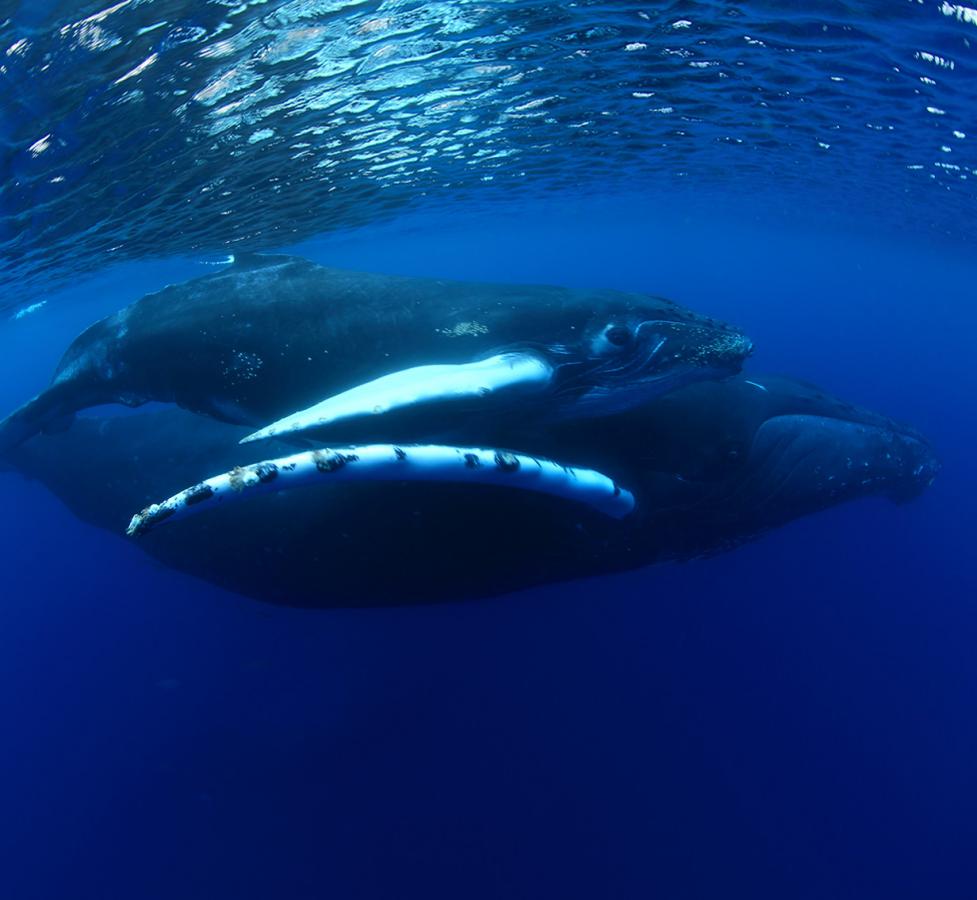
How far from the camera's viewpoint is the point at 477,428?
527cm

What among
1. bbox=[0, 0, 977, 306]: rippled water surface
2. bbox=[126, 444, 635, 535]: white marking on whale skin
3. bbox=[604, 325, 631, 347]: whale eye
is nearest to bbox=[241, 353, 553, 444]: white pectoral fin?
bbox=[126, 444, 635, 535]: white marking on whale skin

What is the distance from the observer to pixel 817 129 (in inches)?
811

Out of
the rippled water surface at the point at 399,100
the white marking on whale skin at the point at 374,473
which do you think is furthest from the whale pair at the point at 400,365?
the rippled water surface at the point at 399,100

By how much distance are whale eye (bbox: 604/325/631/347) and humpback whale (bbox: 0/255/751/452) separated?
0.5 inches

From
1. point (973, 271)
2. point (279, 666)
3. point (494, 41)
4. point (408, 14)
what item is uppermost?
point (408, 14)

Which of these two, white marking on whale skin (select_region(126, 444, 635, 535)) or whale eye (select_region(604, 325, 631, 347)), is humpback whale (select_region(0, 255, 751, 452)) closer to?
whale eye (select_region(604, 325, 631, 347))

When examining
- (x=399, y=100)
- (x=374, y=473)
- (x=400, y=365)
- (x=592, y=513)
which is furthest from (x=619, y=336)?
(x=399, y=100)

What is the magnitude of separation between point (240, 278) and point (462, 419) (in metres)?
4.10

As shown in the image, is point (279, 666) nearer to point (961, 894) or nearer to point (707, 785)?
point (707, 785)

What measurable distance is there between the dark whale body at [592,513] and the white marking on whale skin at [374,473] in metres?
1.17

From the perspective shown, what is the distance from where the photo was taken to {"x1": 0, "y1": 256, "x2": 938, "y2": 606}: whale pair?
4863mm

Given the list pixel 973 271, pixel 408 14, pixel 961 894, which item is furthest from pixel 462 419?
pixel 973 271

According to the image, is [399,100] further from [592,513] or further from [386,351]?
[592,513]

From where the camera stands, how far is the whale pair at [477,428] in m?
4.86
